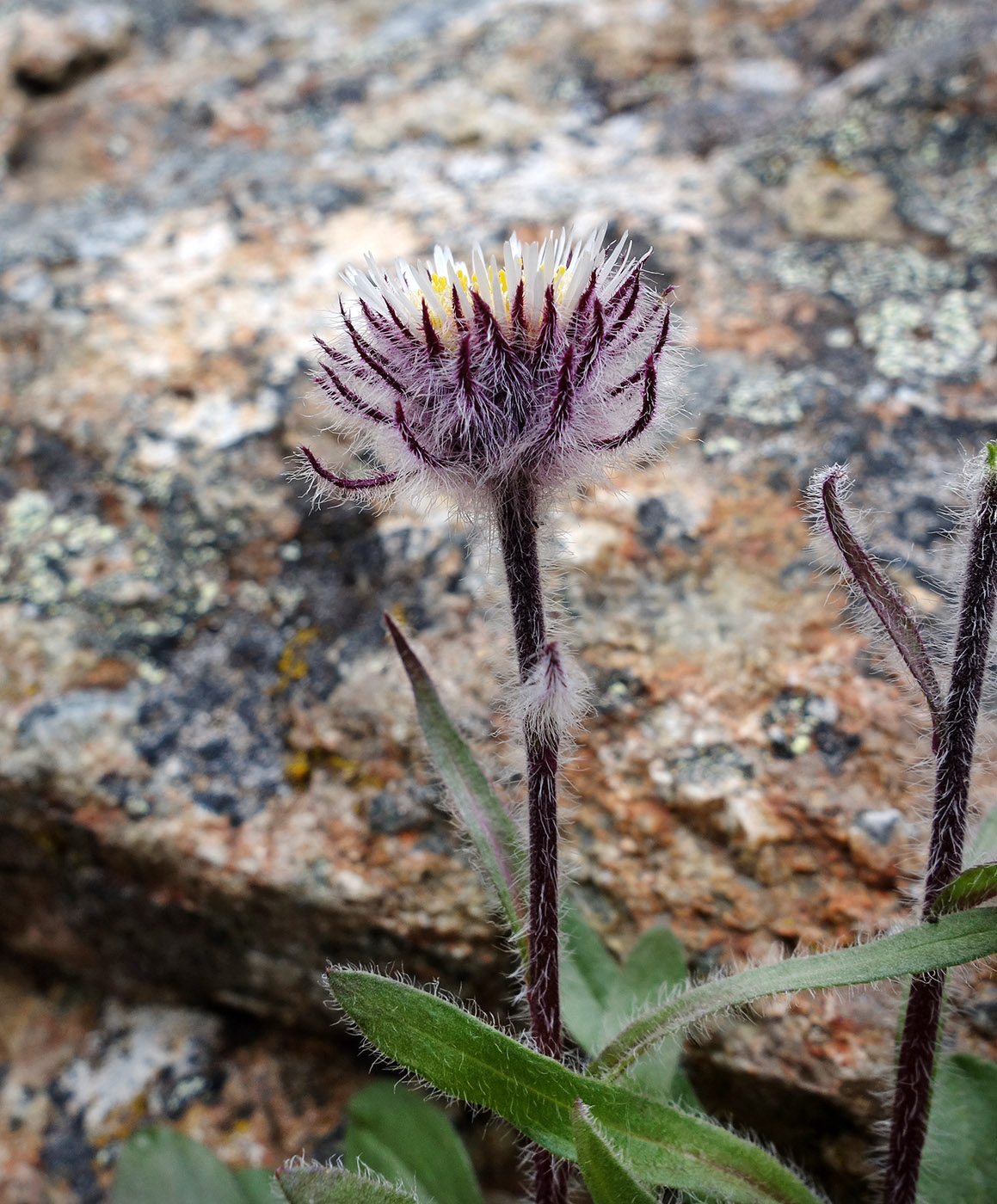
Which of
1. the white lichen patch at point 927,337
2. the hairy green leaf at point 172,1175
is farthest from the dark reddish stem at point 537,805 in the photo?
the white lichen patch at point 927,337

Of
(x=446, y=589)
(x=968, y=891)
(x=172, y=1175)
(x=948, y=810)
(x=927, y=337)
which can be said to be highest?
A: (x=927, y=337)

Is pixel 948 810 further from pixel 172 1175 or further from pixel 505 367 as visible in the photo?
pixel 172 1175

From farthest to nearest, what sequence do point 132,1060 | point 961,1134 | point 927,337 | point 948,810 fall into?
point 927,337 < point 132,1060 < point 961,1134 < point 948,810

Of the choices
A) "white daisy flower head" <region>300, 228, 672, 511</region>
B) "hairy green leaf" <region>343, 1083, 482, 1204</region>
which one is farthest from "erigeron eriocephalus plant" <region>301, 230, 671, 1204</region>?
"hairy green leaf" <region>343, 1083, 482, 1204</region>

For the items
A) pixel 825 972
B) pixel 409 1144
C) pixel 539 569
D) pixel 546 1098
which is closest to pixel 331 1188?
pixel 546 1098

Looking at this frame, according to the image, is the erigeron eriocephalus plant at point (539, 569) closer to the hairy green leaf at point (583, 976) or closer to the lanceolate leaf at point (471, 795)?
the lanceolate leaf at point (471, 795)

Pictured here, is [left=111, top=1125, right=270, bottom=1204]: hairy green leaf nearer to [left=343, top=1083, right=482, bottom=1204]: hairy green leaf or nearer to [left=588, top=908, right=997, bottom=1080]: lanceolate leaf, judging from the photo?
[left=343, top=1083, right=482, bottom=1204]: hairy green leaf
